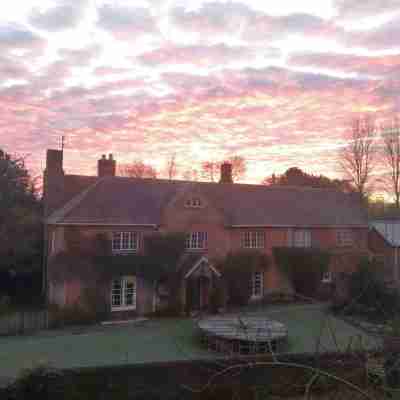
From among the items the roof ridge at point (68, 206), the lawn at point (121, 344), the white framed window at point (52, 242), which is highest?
the roof ridge at point (68, 206)

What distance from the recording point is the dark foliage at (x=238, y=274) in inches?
1118

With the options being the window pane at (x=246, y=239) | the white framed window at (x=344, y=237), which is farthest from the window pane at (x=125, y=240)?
the white framed window at (x=344, y=237)

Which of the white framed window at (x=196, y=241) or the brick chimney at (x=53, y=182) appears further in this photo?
the brick chimney at (x=53, y=182)

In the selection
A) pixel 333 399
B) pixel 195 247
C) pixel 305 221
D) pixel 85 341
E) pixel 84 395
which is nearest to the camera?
pixel 333 399

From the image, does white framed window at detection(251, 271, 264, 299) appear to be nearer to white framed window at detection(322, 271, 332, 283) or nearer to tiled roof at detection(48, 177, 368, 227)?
tiled roof at detection(48, 177, 368, 227)

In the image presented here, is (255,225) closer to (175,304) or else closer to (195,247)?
(195,247)

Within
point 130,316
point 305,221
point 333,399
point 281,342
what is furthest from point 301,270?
point 333,399

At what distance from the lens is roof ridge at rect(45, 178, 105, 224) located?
84.0 feet

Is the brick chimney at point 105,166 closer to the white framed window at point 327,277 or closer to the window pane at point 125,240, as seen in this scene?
the window pane at point 125,240

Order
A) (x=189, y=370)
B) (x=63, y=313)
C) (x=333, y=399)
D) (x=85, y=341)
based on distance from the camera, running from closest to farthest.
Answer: (x=333, y=399) < (x=189, y=370) < (x=85, y=341) < (x=63, y=313)

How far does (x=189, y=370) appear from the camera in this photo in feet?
48.9

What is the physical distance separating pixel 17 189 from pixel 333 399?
2907cm

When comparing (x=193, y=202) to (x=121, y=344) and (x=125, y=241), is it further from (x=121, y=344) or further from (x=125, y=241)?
(x=121, y=344)

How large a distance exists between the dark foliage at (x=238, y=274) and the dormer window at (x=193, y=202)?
4.44m
